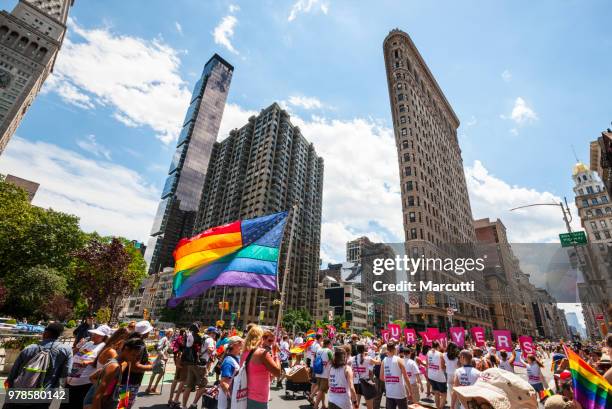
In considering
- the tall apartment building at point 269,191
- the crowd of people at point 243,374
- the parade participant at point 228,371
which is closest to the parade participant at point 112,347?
the crowd of people at point 243,374

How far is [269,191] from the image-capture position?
102312mm

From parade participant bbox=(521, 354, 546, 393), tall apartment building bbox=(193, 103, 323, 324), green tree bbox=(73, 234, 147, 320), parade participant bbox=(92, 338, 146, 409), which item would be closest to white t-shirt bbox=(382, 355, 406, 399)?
parade participant bbox=(92, 338, 146, 409)

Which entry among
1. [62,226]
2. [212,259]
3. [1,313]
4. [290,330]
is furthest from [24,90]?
[212,259]

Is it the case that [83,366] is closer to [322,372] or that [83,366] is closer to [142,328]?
[142,328]

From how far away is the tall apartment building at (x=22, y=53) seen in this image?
254 ft

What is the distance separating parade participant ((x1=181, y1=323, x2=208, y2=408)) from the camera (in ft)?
26.3

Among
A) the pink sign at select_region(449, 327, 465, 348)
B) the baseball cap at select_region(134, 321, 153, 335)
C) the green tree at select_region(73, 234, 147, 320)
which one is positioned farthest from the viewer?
the green tree at select_region(73, 234, 147, 320)

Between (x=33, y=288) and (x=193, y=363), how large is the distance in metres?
37.1

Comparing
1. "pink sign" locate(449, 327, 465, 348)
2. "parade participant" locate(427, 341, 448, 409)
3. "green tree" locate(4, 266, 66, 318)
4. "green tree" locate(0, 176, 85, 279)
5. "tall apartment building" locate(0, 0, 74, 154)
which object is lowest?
"parade participant" locate(427, 341, 448, 409)

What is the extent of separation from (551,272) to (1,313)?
6829cm

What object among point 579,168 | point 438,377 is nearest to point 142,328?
point 438,377

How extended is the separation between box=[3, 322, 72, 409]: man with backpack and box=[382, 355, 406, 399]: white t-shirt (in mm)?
6190

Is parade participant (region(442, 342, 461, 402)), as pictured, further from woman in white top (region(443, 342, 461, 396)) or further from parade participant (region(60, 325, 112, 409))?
parade participant (region(60, 325, 112, 409))

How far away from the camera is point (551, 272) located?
128ft
